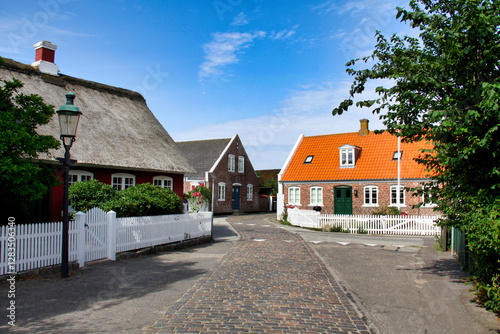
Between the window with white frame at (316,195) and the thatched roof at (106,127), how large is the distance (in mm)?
13258

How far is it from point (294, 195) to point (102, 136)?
18231 mm

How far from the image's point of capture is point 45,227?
8711 mm

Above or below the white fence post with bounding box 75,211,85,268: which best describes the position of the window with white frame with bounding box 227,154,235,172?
above

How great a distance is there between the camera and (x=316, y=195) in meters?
29.8

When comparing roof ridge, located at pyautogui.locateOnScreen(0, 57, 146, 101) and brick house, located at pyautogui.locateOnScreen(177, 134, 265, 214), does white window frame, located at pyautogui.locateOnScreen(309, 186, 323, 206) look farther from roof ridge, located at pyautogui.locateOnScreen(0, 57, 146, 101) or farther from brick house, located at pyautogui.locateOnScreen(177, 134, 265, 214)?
roof ridge, located at pyautogui.locateOnScreen(0, 57, 146, 101)

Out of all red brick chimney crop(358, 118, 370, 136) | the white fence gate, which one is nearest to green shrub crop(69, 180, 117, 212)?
the white fence gate

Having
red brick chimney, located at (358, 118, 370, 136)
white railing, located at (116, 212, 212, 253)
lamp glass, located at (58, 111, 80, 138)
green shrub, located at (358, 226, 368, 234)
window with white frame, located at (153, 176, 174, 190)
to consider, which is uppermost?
red brick chimney, located at (358, 118, 370, 136)

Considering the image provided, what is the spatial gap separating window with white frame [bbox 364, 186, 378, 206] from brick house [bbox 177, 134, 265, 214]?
41.8 ft

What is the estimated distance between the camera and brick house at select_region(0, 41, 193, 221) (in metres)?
14.5

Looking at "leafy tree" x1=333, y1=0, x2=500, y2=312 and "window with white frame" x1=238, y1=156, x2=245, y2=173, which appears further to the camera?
"window with white frame" x1=238, y1=156, x2=245, y2=173

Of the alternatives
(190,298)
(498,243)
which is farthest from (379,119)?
(190,298)

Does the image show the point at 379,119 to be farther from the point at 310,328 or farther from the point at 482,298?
the point at 310,328

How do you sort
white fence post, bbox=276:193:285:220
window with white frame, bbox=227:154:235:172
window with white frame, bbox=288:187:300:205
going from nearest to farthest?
1. white fence post, bbox=276:193:285:220
2. window with white frame, bbox=288:187:300:205
3. window with white frame, bbox=227:154:235:172

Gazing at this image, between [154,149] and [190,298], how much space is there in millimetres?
12168
